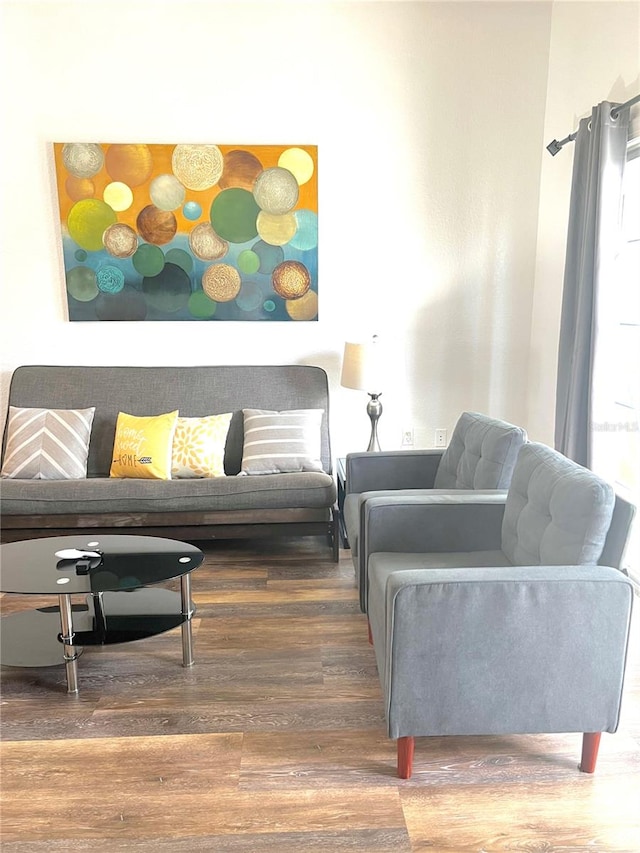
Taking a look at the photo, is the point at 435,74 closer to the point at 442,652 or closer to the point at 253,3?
the point at 253,3

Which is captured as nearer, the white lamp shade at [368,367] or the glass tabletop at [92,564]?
the glass tabletop at [92,564]

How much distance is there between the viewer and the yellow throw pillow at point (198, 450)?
366 cm

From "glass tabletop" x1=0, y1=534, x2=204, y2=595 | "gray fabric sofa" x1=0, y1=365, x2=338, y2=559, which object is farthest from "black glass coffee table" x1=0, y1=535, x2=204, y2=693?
"gray fabric sofa" x1=0, y1=365, x2=338, y2=559

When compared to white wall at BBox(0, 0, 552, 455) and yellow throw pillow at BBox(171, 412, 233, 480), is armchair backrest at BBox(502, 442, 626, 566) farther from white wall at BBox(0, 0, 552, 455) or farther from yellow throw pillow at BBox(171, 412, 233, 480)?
yellow throw pillow at BBox(171, 412, 233, 480)

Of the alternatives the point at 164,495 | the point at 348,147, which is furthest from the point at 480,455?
the point at 348,147

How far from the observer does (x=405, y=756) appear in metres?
1.91

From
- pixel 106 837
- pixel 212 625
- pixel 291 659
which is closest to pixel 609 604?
pixel 291 659

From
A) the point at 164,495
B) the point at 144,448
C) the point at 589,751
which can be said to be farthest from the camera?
the point at 144,448

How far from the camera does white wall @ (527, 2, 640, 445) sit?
3.04 meters

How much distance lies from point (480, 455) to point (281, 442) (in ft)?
4.11

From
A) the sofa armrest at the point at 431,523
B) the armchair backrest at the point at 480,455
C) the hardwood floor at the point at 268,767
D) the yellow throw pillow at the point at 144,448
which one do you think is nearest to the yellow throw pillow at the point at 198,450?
the yellow throw pillow at the point at 144,448

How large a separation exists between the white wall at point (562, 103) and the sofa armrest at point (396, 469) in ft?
3.36

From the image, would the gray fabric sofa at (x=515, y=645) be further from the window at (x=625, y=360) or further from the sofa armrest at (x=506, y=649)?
the window at (x=625, y=360)

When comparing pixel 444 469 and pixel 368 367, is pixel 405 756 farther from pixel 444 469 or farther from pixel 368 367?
pixel 368 367
